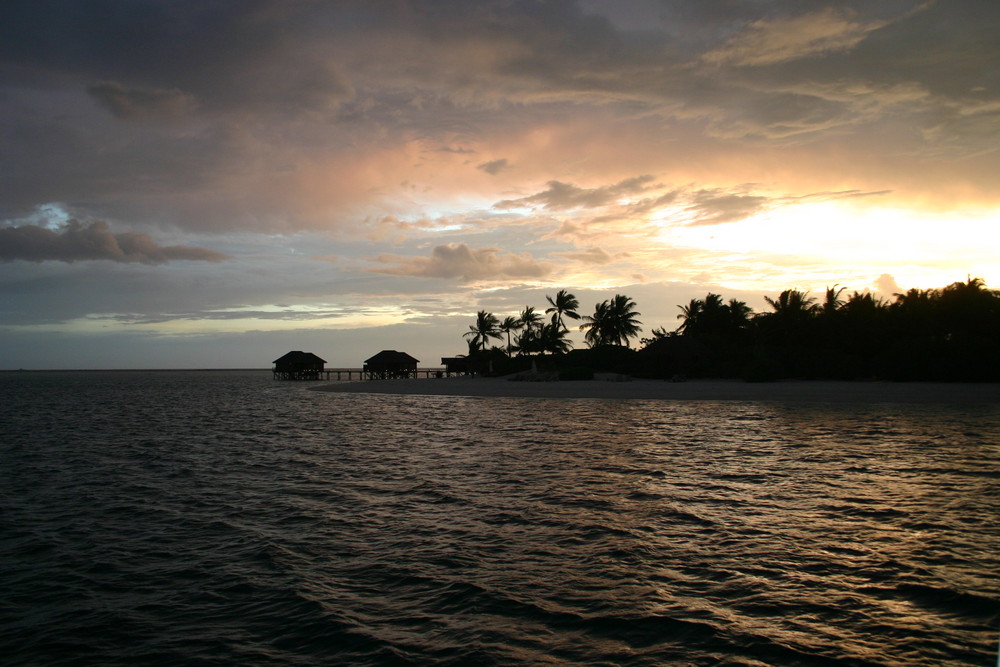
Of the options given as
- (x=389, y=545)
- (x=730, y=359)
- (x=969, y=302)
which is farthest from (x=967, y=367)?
(x=389, y=545)

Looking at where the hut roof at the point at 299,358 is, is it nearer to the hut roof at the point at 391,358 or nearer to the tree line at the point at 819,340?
the hut roof at the point at 391,358

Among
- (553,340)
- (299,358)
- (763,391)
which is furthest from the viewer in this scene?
(299,358)

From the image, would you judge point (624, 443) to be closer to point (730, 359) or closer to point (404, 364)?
point (730, 359)

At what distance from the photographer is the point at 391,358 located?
252ft

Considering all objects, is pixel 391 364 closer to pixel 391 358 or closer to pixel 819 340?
pixel 391 358

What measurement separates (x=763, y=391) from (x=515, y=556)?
30.0m

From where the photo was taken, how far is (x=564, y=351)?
6400cm

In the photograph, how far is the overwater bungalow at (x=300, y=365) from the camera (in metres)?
88.1

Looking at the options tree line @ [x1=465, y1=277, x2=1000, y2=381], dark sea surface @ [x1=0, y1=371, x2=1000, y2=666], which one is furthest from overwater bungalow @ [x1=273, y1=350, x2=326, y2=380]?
dark sea surface @ [x1=0, y1=371, x2=1000, y2=666]

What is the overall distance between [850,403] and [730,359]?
15379 millimetres

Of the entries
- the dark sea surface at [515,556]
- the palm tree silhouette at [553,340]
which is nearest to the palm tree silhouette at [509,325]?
the palm tree silhouette at [553,340]

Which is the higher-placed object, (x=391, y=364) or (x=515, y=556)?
(x=391, y=364)

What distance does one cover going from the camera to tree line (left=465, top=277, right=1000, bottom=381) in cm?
3666

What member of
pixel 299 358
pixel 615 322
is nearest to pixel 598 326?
pixel 615 322
